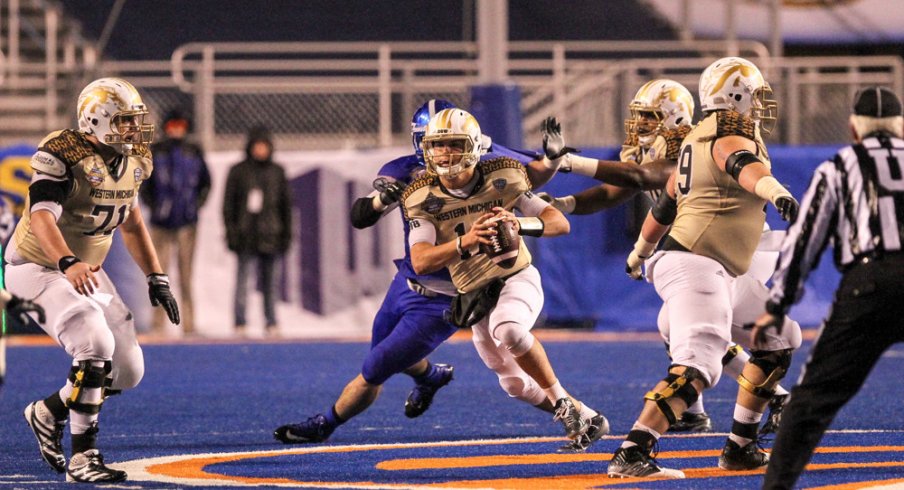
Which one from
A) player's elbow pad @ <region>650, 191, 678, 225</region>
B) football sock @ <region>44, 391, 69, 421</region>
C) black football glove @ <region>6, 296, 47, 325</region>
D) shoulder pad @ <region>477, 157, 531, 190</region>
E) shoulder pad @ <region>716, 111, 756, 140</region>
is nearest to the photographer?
black football glove @ <region>6, 296, 47, 325</region>

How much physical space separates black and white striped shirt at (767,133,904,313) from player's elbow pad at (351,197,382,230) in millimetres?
3035

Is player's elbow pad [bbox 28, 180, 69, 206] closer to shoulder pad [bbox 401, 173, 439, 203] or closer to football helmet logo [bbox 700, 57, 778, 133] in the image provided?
shoulder pad [bbox 401, 173, 439, 203]

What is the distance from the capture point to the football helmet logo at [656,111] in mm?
8750

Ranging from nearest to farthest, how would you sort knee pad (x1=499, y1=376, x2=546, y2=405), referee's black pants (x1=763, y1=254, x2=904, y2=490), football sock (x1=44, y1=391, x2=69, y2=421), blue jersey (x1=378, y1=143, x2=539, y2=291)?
referee's black pants (x1=763, y1=254, x2=904, y2=490) → football sock (x1=44, y1=391, x2=69, y2=421) → knee pad (x1=499, y1=376, x2=546, y2=405) → blue jersey (x1=378, y1=143, x2=539, y2=291)

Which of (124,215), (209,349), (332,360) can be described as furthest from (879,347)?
(209,349)

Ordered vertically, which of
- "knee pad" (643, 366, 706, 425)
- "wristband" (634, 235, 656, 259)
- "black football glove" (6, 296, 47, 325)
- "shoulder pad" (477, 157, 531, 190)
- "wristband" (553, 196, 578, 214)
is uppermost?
"shoulder pad" (477, 157, 531, 190)

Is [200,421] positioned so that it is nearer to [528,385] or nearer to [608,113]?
[528,385]

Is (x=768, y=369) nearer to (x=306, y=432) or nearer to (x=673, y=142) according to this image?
(x=673, y=142)

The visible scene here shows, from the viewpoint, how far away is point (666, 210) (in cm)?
775

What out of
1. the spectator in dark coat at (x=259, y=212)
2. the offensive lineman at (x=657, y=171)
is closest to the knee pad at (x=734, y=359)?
the offensive lineman at (x=657, y=171)

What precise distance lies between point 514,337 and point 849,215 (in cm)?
231

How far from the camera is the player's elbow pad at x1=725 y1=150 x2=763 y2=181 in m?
6.82

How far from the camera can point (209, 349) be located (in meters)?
15.0

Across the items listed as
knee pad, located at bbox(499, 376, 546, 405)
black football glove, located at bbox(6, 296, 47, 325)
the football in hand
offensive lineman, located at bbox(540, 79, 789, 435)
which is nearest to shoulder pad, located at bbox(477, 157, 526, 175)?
offensive lineman, located at bbox(540, 79, 789, 435)
